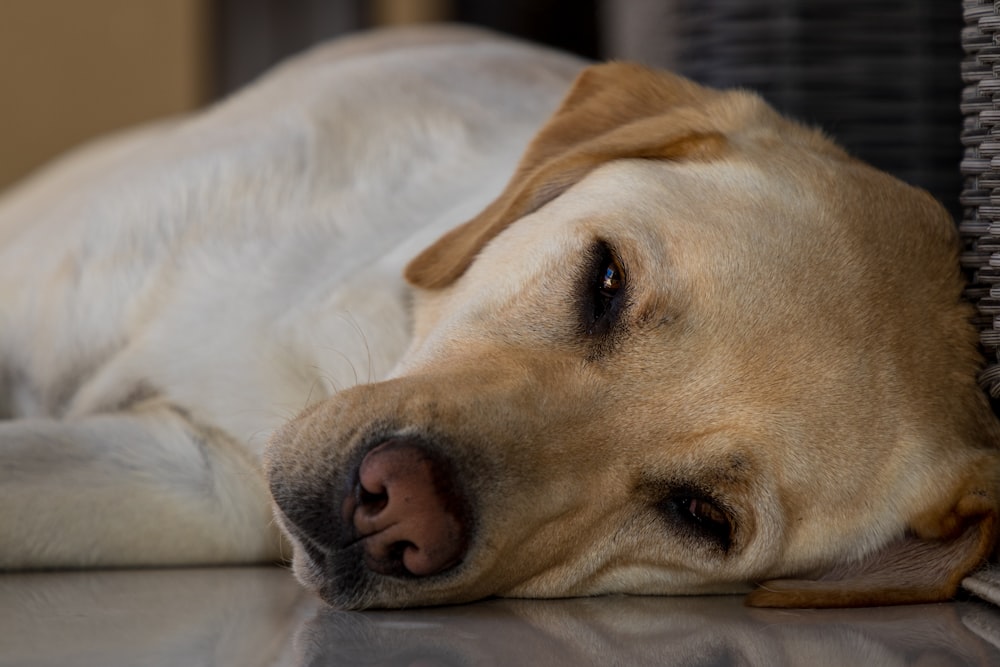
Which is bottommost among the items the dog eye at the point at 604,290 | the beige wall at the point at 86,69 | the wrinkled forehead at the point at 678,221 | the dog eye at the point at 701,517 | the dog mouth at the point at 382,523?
the beige wall at the point at 86,69

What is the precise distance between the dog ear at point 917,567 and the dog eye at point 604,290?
1.68 feet

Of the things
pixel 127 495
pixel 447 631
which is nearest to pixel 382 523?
pixel 447 631

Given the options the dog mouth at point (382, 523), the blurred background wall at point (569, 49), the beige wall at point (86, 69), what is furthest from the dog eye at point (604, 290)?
the beige wall at point (86, 69)

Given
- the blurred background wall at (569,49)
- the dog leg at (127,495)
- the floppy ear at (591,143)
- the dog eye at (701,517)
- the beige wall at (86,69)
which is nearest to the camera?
the dog eye at (701,517)

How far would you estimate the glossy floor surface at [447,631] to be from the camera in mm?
1576

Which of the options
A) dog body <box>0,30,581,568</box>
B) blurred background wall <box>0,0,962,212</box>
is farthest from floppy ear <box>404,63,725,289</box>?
blurred background wall <box>0,0,962,212</box>

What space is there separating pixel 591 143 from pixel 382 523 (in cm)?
97

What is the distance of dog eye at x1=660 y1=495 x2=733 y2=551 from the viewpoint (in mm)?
1943

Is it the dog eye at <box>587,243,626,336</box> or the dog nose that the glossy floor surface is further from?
the dog eye at <box>587,243,626,336</box>

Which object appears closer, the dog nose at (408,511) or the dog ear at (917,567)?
the dog nose at (408,511)

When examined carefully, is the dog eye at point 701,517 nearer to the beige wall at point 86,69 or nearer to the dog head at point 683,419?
the dog head at point 683,419

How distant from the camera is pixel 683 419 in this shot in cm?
189

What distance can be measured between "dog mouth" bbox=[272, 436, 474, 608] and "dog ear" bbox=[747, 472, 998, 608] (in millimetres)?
583

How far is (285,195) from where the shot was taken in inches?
104
